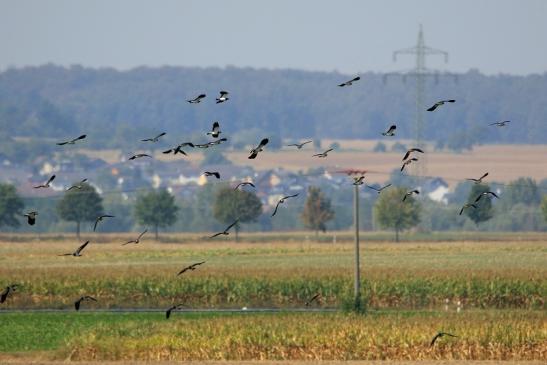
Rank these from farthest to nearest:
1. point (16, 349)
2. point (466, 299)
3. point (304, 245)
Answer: point (304, 245), point (466, 299), point (16, 349)

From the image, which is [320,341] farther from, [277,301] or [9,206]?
[9,206]

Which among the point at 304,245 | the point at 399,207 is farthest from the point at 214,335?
the point at 399,207

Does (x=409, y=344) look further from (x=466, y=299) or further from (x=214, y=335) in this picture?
(x=466, y=299)

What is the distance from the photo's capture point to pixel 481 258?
4409 inches

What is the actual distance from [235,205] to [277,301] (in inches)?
4298

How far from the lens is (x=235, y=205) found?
18925 centimetres

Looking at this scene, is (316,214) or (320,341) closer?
(320,341)

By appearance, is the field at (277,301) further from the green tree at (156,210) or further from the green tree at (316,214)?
the green tree at (316,214)

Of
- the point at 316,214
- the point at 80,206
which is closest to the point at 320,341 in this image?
the point at 80,206

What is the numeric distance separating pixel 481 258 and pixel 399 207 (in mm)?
69301

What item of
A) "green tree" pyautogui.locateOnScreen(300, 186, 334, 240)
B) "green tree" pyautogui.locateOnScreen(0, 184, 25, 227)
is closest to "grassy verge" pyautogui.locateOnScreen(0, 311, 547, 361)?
"green tree" pyautogui.locateOnScreen(0, 184, 25, 227)

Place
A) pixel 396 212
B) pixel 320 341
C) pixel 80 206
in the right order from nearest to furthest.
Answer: pixel 320 341, pixel 396 212, pixel 80 206

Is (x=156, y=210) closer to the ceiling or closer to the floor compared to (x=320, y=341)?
closer to the ceiling

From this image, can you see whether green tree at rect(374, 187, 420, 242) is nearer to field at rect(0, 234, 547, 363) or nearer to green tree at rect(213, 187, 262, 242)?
green tree at rect(213, 187, 262, 242)
